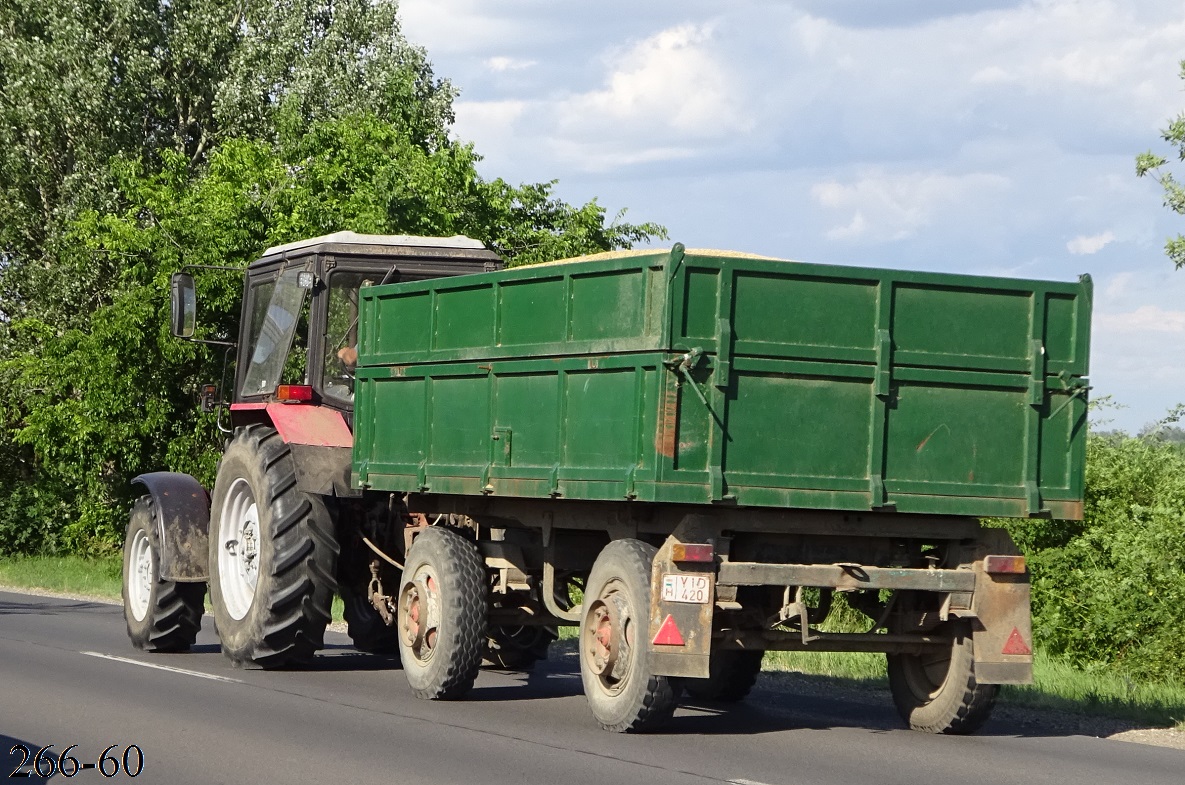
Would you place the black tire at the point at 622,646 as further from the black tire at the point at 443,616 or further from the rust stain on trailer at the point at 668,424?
the black tire at the point at 443,616

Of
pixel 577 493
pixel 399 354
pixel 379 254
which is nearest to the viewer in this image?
pixel 577 493

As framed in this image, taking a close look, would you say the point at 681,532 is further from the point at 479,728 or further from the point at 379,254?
the point at 379,254

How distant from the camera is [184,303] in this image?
12.8 m

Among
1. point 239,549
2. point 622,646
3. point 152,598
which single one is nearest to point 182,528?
point 152,598

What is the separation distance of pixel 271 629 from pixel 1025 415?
5682 mm

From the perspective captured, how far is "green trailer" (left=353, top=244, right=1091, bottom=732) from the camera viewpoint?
8.77 meters

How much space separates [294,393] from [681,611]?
4.93 meters

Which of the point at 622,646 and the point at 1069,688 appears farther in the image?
the point at 1069,688

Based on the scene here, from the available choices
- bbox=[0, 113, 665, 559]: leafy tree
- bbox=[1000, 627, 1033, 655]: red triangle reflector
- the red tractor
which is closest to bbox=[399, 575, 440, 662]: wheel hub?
the red tractor

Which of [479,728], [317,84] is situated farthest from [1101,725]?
[317,84]

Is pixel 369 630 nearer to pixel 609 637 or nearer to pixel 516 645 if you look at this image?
pixel 516 645

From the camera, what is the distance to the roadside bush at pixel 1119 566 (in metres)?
15.2

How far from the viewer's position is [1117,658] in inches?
615

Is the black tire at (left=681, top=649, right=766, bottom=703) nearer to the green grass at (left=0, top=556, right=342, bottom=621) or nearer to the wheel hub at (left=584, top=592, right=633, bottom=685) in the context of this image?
the wheel hub at (left=584, top=592, right=633, bottom=685)
